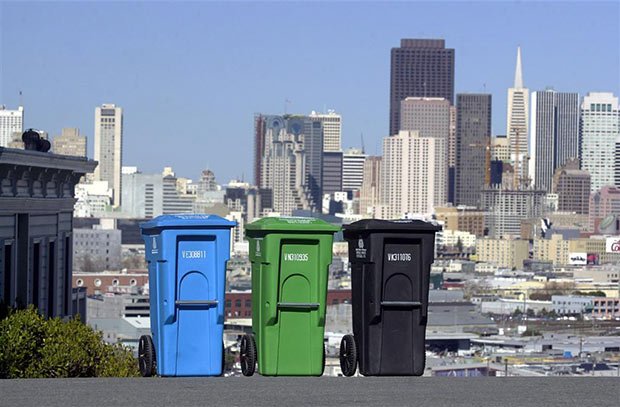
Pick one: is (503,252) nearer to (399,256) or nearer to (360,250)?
(360,250)

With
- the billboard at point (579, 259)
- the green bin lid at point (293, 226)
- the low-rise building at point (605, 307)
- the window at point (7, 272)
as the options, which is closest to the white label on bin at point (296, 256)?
the green bin lid at point (293, 226)

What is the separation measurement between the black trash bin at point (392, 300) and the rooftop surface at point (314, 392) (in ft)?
2.74

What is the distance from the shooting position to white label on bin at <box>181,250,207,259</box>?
12.3 m

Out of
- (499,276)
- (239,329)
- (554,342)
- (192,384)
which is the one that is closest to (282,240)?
(192,384)

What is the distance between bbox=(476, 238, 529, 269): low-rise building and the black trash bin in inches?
6703

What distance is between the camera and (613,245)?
16612 cm

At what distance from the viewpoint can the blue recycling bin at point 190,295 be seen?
12273 mm

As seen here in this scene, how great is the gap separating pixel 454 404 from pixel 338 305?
84.3 m

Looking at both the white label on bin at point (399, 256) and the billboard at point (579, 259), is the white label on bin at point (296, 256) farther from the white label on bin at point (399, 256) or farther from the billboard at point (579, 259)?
the billboard at point (579, 259)

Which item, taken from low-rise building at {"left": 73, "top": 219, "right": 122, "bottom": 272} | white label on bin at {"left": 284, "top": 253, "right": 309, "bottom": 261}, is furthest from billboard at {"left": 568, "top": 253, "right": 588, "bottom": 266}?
white label on bin at {"left": 284, "top": 253, "right": 309, "bottom": 261}

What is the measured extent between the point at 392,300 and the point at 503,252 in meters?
175

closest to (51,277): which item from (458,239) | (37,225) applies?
(37,225)

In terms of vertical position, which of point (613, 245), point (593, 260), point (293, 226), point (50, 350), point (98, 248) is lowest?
point (593, 260)

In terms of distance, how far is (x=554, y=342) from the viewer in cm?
9275
